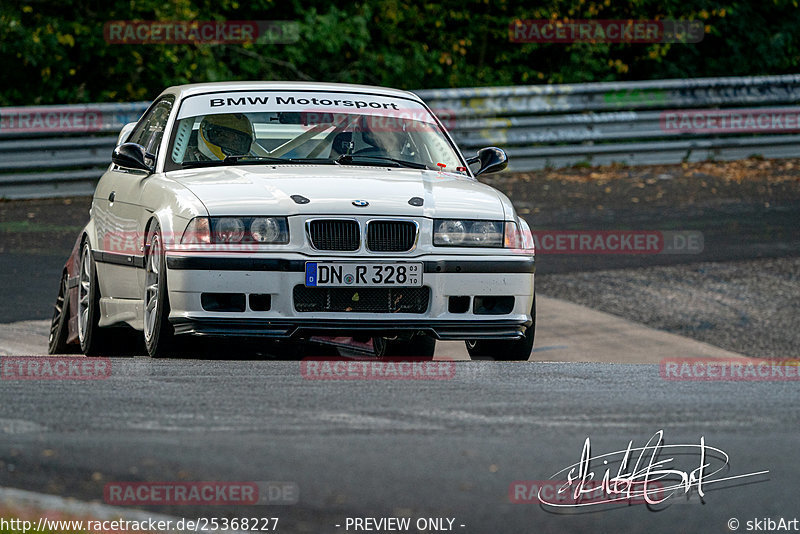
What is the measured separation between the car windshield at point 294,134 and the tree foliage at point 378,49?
10.0 m

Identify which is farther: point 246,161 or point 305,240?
point 246,161

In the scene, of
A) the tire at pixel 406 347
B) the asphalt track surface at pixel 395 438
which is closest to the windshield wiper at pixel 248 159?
the tire at pixel 406 347

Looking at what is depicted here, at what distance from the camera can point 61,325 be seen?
29.3 ft

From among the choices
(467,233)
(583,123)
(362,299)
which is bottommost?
(583,123)

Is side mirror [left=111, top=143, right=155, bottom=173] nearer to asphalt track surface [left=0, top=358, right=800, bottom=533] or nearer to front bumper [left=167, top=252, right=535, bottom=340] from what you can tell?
front bumper [left=167, top=252, right=535, bottom=340]

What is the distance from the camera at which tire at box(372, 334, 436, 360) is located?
7.65 m

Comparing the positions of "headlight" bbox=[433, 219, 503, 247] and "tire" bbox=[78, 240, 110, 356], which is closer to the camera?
"headlight" bbox=[433, 219, 503, 247]

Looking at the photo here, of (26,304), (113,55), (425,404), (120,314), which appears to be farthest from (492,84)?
(425,404)

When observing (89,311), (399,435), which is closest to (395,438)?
(399,435)

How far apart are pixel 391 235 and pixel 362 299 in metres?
0.35

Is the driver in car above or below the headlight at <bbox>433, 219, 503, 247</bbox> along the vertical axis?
above

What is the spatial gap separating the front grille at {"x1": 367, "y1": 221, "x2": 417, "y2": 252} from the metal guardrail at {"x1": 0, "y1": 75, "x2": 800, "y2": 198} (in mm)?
9927

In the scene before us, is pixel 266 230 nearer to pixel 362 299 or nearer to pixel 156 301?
pixel 362 299

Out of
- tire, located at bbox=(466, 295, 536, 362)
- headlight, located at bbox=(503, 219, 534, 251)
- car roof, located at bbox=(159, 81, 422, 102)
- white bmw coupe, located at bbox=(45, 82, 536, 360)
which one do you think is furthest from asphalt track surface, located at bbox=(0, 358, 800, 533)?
car roof, located at bbox=(159, 81, 422, 102)
